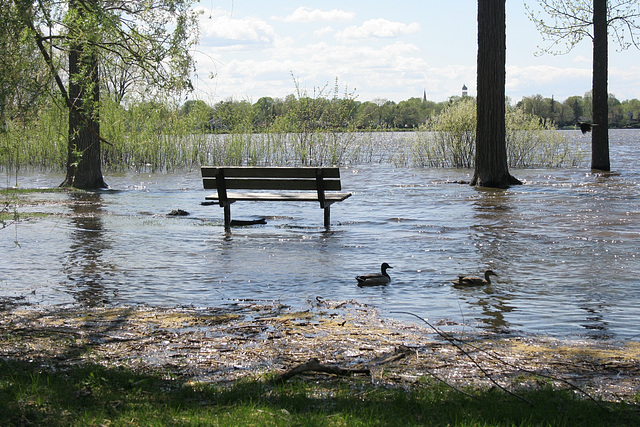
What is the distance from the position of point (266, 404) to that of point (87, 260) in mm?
5515

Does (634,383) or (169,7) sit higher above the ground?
(169,7)

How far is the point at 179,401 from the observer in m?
3.61

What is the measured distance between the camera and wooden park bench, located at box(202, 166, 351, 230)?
1110 cm

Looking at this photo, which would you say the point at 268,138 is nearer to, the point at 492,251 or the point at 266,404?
the point at 492,251

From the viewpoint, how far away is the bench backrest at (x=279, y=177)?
36.3 ft

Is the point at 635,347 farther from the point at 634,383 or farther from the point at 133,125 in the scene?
the point at 133,125

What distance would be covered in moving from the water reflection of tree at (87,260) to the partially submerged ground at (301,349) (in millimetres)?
802

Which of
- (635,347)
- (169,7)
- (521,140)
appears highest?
(169,7)

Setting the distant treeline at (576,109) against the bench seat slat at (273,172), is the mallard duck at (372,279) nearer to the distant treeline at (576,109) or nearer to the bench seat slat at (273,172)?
the bench seat slat at (273,172)

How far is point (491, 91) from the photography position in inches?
680

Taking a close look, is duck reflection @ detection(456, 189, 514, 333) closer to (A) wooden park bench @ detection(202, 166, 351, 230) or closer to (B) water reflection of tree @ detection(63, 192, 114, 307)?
(A) wooden park bench @ detection(202, 166, 351, 230)

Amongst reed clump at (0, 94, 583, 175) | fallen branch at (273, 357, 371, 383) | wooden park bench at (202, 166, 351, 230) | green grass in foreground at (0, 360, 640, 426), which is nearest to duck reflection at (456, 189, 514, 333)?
fallen branch at (273, 357, 371, 383)

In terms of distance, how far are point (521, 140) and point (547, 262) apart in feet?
57.0

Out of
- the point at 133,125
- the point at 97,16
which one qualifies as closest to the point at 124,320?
the point at 97,16
